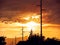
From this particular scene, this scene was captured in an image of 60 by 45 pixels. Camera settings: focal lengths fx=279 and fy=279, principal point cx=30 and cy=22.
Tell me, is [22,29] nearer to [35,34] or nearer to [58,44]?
[35,34]

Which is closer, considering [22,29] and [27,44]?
[27,44]

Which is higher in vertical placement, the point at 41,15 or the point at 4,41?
the point at 41,15

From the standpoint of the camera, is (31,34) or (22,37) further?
(22,37)

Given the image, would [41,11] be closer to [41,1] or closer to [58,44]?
[41,1]

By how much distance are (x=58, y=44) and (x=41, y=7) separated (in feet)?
77.6

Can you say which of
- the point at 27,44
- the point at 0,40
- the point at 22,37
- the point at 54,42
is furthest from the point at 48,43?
the point at 0,40

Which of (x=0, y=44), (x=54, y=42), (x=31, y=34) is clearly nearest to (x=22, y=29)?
(x=31, y=34)

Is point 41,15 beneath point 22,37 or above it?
above

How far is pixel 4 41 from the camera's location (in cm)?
10669

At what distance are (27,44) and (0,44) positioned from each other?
2493cm

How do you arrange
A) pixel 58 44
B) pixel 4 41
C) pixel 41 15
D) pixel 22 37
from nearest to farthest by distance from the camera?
pixel 41 15 < pixel 58 44 < pixel 22 37 < pixel 4 41

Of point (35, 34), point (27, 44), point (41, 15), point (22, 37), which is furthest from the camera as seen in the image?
point (22, 37)

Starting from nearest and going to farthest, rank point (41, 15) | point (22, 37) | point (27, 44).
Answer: point (41, 15)
point (27, 44)
point (22, 37)

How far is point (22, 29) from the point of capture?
9194cm
